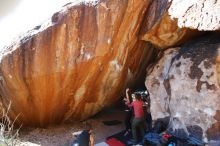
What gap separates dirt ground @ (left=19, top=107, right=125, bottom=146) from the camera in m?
8.13

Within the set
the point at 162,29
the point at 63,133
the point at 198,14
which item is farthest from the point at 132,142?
the point at 198,14

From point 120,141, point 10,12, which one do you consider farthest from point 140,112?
point 10,12

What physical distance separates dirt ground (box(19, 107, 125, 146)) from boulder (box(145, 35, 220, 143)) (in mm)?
1413

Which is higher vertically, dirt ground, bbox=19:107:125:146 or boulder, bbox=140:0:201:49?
boulder, bbox=140:0:201:49

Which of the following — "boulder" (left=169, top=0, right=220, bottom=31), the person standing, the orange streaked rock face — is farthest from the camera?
the person standing

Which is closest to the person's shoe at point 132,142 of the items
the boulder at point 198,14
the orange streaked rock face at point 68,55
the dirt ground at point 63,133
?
the dirt ground at point 63,133

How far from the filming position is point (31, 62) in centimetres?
780

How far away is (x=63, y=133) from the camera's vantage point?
8547mm

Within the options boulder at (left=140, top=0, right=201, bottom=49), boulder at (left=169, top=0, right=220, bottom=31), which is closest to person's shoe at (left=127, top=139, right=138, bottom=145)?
boulder at (left=140, top=0, right=201, bottom=49)

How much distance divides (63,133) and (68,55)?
2.03 metres

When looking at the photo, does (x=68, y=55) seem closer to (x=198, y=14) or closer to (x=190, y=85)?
(x=190, y=85)

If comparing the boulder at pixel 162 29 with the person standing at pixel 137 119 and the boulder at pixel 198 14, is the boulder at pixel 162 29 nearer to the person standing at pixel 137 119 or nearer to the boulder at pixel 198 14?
the boulder at pixel 198 14

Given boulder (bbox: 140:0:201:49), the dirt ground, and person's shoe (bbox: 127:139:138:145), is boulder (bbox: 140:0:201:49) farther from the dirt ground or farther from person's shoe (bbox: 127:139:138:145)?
the dirt ground

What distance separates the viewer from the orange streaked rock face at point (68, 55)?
7.75 metres
